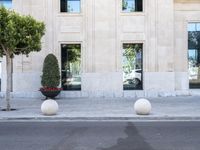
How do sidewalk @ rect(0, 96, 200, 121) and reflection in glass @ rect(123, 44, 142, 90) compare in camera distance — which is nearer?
sidewalk @ rect(0, 96, 200, 121)

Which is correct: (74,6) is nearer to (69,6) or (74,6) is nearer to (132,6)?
(69,6)

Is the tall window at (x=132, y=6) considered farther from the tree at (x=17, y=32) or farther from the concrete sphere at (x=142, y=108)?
the concrete sphere at (x=142, y=108)

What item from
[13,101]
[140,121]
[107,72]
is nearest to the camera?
[140,121]

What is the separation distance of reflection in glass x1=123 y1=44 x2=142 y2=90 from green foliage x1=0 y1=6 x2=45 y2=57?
27.8ft

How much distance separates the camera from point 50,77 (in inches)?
1019

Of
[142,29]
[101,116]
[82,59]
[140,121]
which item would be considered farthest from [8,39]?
[142,29]

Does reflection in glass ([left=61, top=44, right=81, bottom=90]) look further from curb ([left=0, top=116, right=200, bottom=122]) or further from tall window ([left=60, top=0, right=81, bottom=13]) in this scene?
curb ([left=0, top=116, right=200, bottom=122])

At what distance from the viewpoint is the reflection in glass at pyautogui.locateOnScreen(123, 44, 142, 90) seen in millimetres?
27812

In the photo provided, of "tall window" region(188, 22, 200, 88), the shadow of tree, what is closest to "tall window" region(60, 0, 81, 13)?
"tall window" region(188, 22, 200, 88)

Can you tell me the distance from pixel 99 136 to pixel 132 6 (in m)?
16.2

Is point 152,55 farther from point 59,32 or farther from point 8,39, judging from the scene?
point 8,39

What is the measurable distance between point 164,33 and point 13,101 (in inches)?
394

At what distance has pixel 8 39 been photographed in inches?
766

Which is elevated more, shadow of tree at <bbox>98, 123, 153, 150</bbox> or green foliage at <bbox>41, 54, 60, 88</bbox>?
green foliage at <bbox>41, 54, 60, 88</bbox>
